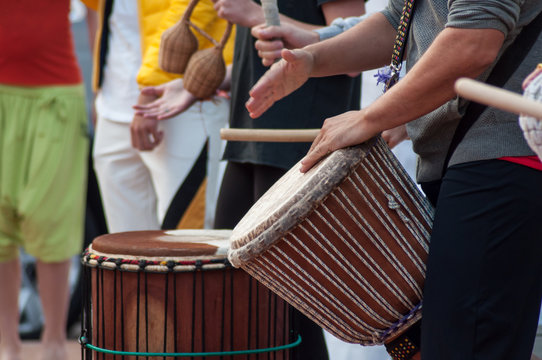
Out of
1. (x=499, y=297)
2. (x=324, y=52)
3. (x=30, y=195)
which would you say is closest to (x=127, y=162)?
(x=30, y=195)

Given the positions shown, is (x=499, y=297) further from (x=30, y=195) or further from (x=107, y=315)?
(x=30, y=195)

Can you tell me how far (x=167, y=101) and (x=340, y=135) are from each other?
1.50 metres

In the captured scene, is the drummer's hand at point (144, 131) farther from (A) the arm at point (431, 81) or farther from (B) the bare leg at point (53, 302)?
(A) the arm at point (431, 81)

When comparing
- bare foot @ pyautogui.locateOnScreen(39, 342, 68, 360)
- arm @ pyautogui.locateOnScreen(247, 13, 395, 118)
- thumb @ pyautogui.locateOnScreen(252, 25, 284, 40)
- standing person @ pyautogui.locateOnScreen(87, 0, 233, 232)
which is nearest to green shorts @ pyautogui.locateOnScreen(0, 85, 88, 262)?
A: standing person @ pyautogui.locateOnScreen(87, 0, 233, 232)

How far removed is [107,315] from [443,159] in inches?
37.1

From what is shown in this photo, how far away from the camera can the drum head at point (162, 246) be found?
203cm

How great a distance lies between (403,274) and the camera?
169cm

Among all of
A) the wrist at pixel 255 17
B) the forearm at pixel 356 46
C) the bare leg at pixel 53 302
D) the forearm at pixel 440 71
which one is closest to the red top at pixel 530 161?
the forearm at pixel 440 71

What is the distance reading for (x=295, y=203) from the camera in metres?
1.62

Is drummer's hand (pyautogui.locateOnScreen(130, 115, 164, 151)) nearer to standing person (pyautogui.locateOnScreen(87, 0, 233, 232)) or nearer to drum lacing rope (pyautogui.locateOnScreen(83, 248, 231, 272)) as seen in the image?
standing person (pyautogui.locateOnScreen(87, 0, 233, 232))

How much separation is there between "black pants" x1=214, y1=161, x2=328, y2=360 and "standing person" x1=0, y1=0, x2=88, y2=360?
1.25 meters

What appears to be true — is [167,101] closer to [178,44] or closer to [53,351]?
[178,44]

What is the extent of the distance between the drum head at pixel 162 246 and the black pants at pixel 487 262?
26.1 inches

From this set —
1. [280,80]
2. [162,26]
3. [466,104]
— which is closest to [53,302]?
[162,26]
